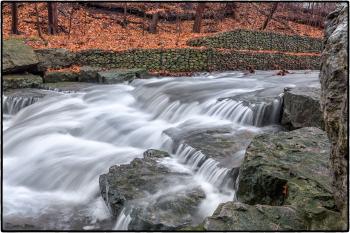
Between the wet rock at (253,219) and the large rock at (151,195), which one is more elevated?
the wet rock at (253,219)

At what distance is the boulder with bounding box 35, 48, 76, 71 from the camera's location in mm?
16427

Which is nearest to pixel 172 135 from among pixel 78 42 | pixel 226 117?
pixel 226 117

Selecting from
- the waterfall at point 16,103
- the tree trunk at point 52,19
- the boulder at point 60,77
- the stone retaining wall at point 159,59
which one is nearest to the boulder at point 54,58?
the stone retaining wall at point 159,59

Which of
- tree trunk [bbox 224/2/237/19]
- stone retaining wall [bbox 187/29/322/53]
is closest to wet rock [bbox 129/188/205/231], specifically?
stone retaining wall [bbox 187/29/322/53]

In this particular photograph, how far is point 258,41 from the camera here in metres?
22.2

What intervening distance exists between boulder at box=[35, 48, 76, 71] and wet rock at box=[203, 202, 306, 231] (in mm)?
13619

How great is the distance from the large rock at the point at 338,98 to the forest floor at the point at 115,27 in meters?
15.0

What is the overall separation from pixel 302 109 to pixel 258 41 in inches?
542

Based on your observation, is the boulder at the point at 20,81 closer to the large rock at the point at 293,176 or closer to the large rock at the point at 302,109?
the large rock at the point at 302,109

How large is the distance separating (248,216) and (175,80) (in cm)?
1183

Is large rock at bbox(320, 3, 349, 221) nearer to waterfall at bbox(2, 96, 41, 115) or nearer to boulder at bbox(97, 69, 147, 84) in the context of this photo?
waterfall at bbox(2, 96, 41, 115)

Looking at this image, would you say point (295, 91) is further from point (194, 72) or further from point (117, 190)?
point (194, 72)

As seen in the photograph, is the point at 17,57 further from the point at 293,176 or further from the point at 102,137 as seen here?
the point at 293,176

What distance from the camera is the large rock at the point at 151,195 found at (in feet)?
17.6
